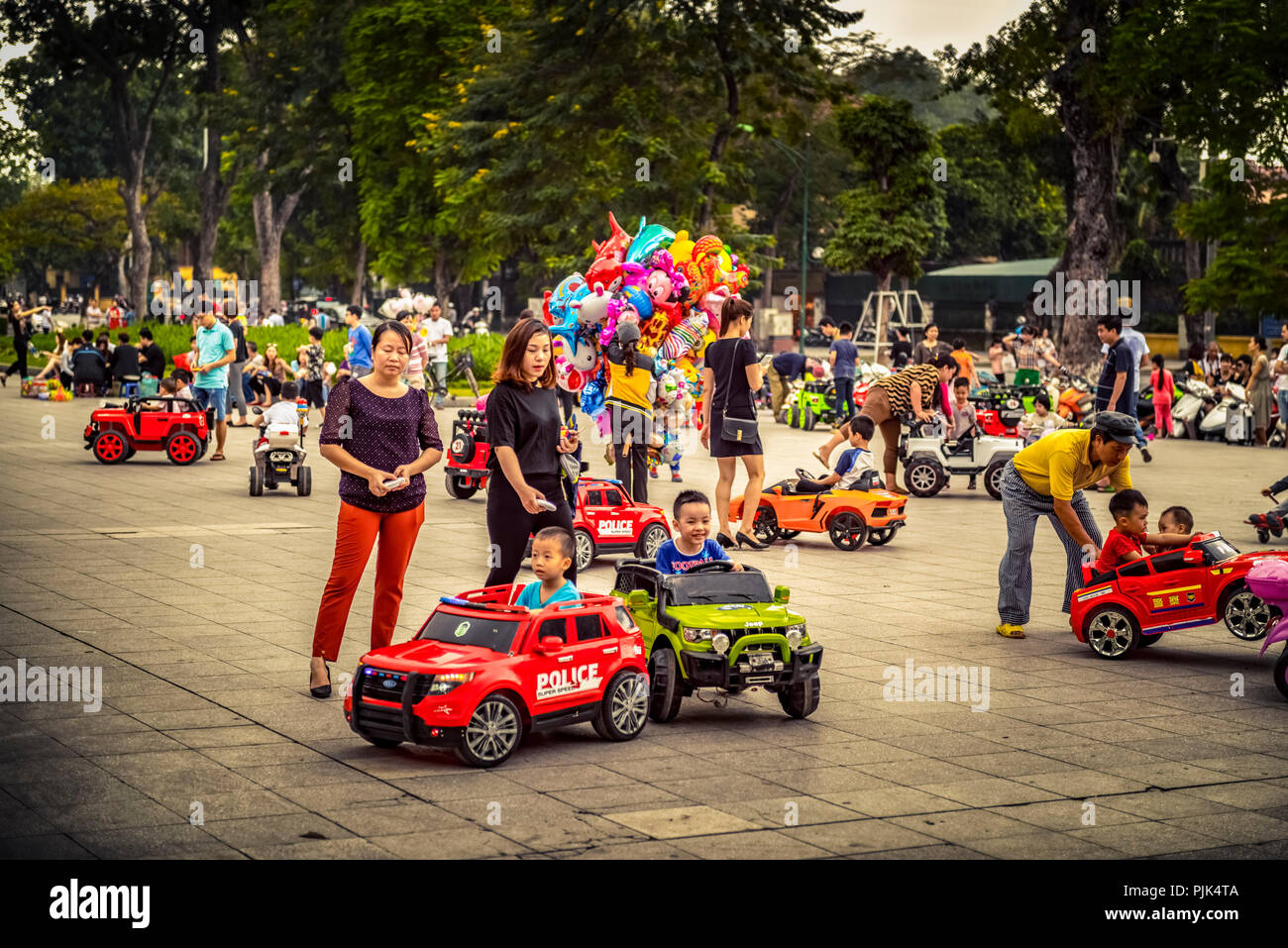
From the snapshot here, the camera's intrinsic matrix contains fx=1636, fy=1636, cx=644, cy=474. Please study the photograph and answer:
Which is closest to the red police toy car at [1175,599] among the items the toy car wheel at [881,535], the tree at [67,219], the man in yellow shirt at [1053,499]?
the man in yellow shirt at [1053,499]

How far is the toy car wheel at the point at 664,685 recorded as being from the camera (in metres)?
7.88

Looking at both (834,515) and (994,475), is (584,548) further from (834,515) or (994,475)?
(994,475)

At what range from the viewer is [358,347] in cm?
2233

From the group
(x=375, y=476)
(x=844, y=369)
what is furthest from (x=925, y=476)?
(x=375, y=476)

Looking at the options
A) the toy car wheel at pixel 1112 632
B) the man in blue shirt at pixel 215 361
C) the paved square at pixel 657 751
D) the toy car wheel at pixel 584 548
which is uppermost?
→ the man in blue shirt at pixel 215 361

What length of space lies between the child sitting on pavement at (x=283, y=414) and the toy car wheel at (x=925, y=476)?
6918 mm

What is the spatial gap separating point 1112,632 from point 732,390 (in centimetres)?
452

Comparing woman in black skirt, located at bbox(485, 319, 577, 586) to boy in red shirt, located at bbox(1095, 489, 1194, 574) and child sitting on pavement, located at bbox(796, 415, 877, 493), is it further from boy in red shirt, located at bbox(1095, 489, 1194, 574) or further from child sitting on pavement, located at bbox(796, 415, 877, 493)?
child sitting on pavement, located at bbox(796, 415, 877, 493)

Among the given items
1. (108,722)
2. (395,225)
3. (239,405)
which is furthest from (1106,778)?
(395,225)

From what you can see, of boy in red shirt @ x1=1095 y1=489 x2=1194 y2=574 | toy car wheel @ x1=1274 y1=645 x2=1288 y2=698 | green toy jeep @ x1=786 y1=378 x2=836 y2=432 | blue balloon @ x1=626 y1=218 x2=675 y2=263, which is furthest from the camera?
green toy jeep @ x1=786 y1=378 x2=836 y2=432

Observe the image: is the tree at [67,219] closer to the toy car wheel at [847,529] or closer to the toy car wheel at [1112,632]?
the toy car wheel at [847,529]

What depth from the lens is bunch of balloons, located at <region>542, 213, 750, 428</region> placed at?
642 inches

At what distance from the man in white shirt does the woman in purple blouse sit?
2088 cm

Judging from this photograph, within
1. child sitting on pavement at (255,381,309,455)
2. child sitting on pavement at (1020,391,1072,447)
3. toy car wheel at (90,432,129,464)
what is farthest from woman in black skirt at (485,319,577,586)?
toy car wheel at (90,432,129,464)
